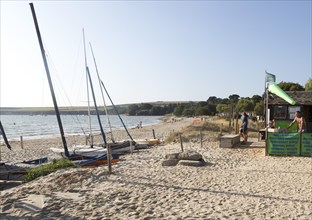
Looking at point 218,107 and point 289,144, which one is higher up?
point 218,107

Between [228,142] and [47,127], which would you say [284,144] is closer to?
[228,142]

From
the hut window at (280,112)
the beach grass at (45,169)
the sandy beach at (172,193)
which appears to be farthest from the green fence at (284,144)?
the beach grass at (45,169)

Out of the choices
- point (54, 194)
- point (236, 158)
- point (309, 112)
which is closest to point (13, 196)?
point (54, 194)

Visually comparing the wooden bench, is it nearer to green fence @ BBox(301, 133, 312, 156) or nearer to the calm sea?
green fence @ BBox(301, 133, 312, 156)

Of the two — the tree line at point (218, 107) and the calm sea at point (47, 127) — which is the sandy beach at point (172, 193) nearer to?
the tree line at point (218, 107)

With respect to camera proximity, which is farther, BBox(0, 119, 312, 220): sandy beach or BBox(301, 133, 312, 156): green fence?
BBox(301, 133, 312, 156): green fence

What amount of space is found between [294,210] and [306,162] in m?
7.11

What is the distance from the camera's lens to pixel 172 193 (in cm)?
968

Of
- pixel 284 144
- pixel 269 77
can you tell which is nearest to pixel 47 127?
pixel 269 77

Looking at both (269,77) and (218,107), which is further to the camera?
(218,107)

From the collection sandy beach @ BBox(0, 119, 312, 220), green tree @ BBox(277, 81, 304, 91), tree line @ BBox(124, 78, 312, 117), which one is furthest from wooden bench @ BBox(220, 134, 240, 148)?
green tree @ BBox(277, 81, 304, 91)

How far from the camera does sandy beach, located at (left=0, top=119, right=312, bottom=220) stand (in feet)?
26.2

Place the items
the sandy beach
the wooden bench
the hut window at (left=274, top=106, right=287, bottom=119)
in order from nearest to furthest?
the sandy beach, the wooden bench, the hut window at (left=274, top=106, right=287, bottom=119)

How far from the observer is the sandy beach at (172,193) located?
8000 millimetres
